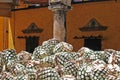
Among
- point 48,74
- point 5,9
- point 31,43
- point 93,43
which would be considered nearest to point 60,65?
point 48,74

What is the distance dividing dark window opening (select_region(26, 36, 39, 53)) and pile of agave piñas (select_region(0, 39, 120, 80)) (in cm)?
762

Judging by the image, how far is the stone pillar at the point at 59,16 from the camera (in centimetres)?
566

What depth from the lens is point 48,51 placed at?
209cm

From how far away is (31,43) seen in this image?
1001 centimetres

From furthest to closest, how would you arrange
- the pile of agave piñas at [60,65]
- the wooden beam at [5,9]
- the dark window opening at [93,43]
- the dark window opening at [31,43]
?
1. the wooden beam at [5,9]
2. the dark window opening at [31,43]
3. the dark window opening at [93,43]
4. the pile of agave piñas at [60,65]

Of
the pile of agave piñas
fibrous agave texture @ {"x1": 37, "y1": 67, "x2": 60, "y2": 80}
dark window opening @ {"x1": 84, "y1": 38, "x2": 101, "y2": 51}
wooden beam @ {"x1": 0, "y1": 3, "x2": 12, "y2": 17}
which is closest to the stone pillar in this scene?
dark window opening @ {"x1": 84, "y1": 38, "x2": 101, "y2": 51}

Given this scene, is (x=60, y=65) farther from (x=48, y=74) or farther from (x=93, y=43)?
(x=93, y=43)

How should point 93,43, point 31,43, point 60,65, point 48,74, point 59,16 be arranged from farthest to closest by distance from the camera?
point 31,43 < point 93,43 < point 59,16 < point 60,65 < point 48,74

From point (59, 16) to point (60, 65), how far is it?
4161mm

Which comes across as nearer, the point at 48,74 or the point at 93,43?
the point at 48,74

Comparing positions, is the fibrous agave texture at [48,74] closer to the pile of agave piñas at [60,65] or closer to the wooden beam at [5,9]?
the pile of agave piñas at [60,65]

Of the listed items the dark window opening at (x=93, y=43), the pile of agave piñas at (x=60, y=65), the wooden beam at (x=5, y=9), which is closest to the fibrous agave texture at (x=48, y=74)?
the pile of agave piñas at (x=60, y=65)

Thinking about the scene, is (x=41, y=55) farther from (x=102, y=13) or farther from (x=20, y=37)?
(x=20, y=37)

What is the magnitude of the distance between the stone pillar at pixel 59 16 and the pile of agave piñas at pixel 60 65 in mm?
3485
